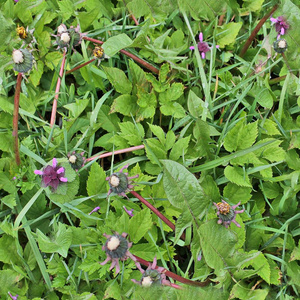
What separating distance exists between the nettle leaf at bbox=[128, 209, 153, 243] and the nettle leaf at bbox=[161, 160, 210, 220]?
0.17 m

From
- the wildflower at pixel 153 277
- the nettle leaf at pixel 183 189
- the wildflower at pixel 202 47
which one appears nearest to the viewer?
the wildflower at pixel 153 277

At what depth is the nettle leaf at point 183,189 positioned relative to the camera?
1.25 meters

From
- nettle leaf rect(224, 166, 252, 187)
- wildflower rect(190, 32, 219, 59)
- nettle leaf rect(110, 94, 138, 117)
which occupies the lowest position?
nettle leaf rect(224, 166, 252, 187)

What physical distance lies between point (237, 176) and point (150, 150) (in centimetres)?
39

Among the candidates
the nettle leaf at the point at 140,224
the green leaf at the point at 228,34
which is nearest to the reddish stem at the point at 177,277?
the nettle leaf at the point at 140,224

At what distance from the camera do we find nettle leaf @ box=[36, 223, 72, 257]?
1382 millimetres

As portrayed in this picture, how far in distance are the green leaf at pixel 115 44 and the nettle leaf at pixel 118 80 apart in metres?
0.11

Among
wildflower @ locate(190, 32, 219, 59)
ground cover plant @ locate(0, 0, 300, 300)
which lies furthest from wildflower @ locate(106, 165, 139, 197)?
wildflower @ locate(190, 32, 219, 59)

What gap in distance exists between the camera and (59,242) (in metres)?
1.42

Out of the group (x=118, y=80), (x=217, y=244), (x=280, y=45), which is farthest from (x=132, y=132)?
(x=280, y=45)

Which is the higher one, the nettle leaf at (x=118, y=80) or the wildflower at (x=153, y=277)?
the nettle leaf at (x=118, y=80)

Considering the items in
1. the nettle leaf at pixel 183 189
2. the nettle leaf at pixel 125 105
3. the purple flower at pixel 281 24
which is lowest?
the nettle leaf at pixel 183 189

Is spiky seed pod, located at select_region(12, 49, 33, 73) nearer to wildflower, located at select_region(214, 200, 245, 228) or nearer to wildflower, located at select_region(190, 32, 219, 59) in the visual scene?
wildflower, located at select_region(190, 32, 219, 59)

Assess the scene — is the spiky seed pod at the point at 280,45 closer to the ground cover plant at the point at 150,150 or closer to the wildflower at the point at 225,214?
the ground cover plant at the point at 150,150
